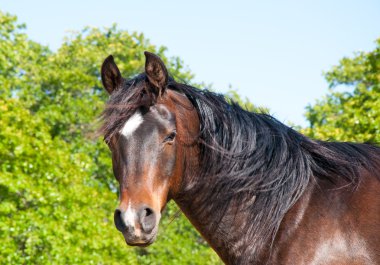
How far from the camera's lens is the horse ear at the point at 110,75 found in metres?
4.30

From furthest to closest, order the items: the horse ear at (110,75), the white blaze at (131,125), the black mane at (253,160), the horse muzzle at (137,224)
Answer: the horse ear at (110,75), the black mane at (253,160), the white blaze at (131,125), the horse muzzle at (137,224)

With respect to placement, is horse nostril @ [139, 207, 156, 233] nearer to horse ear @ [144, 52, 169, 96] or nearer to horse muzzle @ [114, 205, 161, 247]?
horse muzzle @ [114, 205, 161, 247]

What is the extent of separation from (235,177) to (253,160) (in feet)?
0.49

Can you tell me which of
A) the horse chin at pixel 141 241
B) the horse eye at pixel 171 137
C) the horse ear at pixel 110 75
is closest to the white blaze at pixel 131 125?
the horse eye at pixel 171 137

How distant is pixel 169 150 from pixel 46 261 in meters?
8.14

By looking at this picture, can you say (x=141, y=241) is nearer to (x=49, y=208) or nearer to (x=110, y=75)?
(x=110, y=75)

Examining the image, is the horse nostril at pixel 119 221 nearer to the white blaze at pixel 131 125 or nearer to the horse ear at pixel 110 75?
the white blaze at pixel 131 125

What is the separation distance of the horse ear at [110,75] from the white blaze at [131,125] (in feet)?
1.39

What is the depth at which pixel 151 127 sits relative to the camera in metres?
3.92

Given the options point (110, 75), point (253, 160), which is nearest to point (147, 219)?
point (253, 160)

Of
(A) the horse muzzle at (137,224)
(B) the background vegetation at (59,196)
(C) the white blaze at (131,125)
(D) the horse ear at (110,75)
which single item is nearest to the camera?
(A) the horse muzzle at (137,224)

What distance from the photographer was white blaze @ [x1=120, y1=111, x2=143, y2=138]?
3900mm

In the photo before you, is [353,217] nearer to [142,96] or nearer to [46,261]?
[142,96]

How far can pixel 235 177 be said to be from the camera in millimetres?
4090
